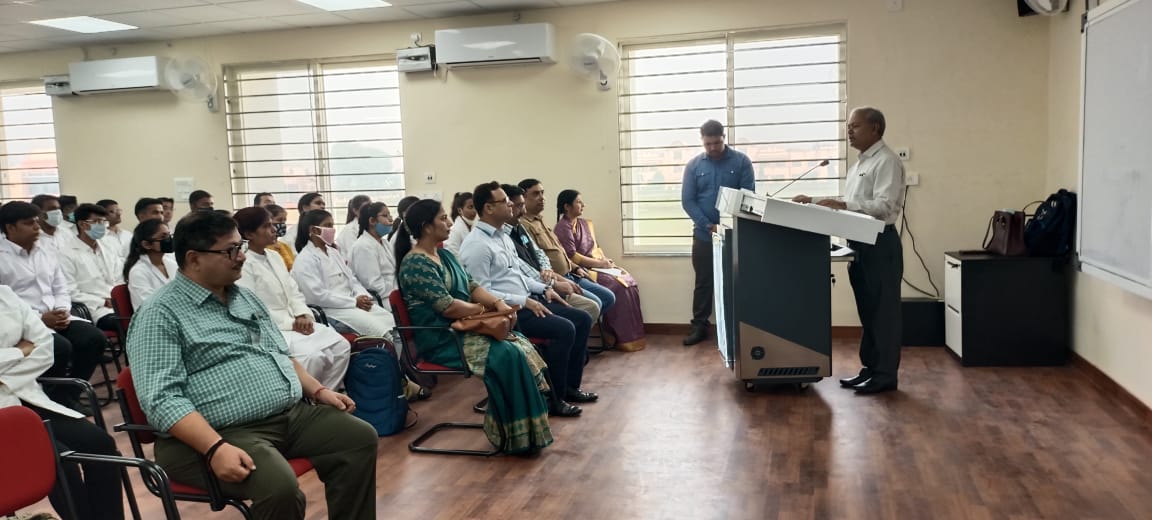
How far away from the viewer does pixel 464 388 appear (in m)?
5.23

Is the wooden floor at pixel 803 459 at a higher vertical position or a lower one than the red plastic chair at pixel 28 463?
lower

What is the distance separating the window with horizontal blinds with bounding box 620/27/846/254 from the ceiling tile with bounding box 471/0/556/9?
2.43 feet

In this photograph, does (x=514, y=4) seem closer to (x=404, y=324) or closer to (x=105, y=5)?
(x=105, y=5)

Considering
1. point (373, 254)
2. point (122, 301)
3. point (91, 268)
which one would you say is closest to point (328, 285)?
point (373, 254)

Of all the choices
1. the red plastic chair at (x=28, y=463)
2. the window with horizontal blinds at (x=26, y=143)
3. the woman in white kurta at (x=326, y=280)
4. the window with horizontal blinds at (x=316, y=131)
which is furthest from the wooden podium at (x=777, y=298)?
the window with horizontal blinds at (x=26, y=143)

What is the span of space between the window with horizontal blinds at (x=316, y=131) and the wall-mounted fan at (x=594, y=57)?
5.68ft

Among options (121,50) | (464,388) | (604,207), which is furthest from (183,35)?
(464,388)

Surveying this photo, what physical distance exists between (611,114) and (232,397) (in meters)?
4.72

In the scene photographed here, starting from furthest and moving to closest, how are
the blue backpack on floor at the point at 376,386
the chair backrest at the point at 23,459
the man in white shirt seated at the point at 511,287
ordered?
the man in white shirt seated at the point at 511,287 → the blue backpack on floor at the point at 376,386 → the chair backrest at the point at 23,459

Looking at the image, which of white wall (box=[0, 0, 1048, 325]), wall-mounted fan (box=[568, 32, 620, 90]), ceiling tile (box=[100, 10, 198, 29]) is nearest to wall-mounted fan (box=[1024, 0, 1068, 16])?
white wall (box=[0, 0, 1048, 325])

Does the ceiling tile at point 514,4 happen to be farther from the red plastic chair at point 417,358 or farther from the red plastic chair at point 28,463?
the red plastic chair at point 28,463

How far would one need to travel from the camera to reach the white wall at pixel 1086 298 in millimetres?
4246

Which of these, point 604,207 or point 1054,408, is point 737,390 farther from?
point 604,207

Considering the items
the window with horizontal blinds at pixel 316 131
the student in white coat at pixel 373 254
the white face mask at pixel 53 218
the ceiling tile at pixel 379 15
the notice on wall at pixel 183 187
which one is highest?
the ceiling tile at pixel 379 15
